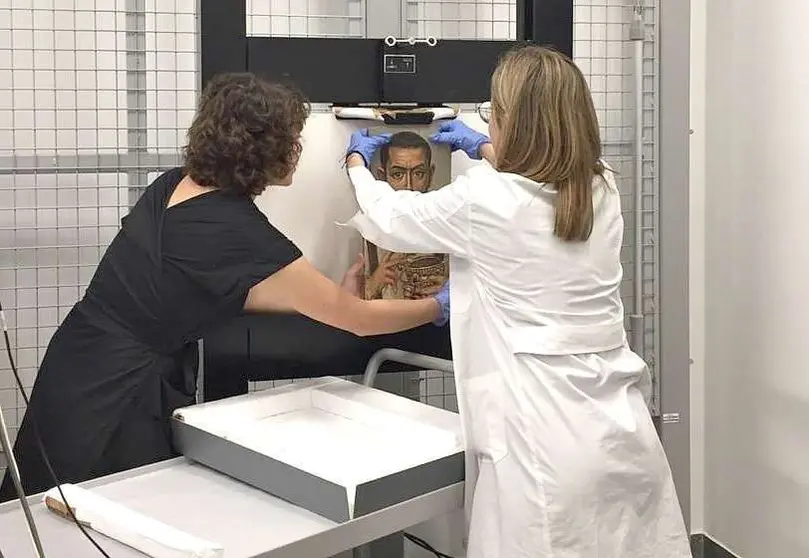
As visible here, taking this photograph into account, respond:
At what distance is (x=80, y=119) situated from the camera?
→ 236 centimetres

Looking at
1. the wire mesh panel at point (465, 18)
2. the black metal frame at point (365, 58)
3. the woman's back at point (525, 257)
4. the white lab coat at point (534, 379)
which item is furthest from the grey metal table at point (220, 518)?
the wire mesh panel at point (465, 18)

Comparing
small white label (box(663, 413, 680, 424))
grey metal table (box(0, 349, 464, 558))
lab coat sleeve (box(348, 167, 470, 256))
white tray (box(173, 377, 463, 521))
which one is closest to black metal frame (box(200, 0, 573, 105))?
lab coat sleeve (box(348, 167, 470, 256))

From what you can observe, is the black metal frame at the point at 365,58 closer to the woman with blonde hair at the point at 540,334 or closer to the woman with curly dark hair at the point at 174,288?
the woman with curly dark hair at the point at 174,288

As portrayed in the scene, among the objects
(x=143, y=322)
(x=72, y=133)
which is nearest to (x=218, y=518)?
(x=143, y=322)

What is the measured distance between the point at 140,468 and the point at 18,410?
2.41ft

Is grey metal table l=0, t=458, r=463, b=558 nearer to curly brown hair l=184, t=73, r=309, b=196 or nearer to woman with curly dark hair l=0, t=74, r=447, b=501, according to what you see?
woman with curly dark hair l=0, t=74, r=447, b=501

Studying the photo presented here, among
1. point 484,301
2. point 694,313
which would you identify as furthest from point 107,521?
point 694,313

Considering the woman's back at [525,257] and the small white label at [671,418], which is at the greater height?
the woman's back at [525,257]

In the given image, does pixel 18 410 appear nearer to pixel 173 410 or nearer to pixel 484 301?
pixel 173 410

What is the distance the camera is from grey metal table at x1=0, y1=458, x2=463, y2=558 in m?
1.42

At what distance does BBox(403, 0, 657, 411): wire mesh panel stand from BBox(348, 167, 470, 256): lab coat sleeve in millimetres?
745

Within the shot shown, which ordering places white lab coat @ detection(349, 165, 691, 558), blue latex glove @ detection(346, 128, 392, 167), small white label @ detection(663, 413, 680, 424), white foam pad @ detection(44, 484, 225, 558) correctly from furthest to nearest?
small white label @ detection(663, 413, 680, 424), blue latex glove @ detection(346, 128, 392, 167), white lab coat @ detection(349, 165, 691, 558), white foam pad @ detection(44, 484, 225, 558)

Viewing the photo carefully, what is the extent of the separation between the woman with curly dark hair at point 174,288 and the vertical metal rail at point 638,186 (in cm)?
91

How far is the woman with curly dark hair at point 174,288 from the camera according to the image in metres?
1.82
